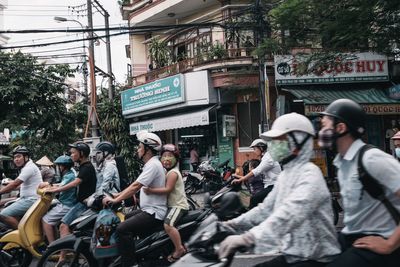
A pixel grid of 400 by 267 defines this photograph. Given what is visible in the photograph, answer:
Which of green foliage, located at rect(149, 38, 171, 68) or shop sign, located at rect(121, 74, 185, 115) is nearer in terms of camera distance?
shop sign, located at rect(121, 74, 185, 115)

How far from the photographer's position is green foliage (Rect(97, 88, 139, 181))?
1873 cm

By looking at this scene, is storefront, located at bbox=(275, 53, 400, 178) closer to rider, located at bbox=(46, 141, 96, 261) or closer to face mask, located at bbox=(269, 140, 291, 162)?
rider, located at bbox=(46, 141, 96, 261)

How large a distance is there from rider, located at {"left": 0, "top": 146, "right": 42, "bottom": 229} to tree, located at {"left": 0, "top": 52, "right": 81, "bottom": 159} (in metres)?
12.9

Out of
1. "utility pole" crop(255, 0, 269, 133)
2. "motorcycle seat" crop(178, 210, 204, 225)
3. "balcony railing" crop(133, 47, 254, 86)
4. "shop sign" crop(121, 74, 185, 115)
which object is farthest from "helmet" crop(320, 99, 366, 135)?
"shop sign" crop(121, 74, 185, 115)

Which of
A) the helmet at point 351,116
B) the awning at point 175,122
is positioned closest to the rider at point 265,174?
the helmet at point 351,116

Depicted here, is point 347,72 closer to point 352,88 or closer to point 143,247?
point 352,88

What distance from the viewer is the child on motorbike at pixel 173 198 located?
4750mm

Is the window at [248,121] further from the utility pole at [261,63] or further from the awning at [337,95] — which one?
the utility pole at [261,63]

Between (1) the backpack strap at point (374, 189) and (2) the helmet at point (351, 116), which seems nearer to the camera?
(1) the backpack strap at point (374, 189)

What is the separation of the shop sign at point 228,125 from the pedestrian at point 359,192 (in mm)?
13619

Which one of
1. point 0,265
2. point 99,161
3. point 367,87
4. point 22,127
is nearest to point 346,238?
point 99,161

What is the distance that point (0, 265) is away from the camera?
569 cm

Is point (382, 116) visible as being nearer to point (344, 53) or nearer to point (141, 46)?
point (344, 53)

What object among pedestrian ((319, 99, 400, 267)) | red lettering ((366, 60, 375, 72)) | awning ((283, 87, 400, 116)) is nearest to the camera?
pedestrian ((319, 99, 400, 267))
